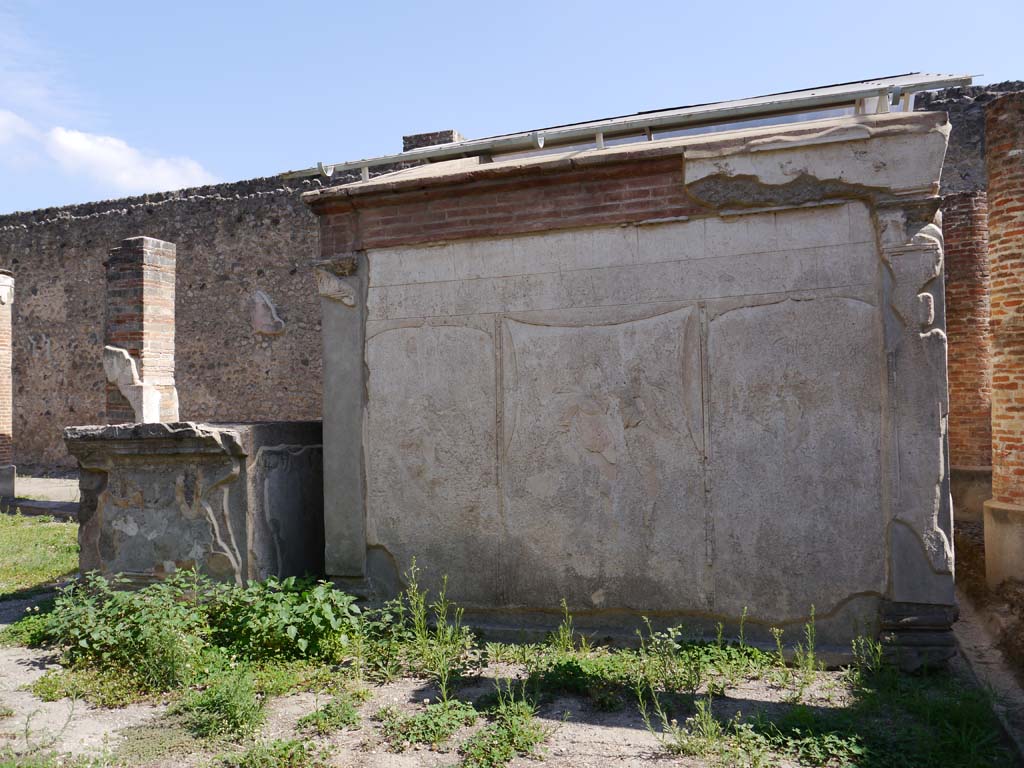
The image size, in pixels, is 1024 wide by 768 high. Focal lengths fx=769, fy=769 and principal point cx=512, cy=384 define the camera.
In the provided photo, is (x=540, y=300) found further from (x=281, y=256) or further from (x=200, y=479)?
(x=281, y=256)

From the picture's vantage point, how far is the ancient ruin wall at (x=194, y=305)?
553 inches

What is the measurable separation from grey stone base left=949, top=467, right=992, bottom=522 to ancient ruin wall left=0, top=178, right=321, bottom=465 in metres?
9.65

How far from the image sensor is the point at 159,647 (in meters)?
4.11

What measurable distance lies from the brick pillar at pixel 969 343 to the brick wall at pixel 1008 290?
83.0 inches

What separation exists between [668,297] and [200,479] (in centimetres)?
314

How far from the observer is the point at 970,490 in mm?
7801

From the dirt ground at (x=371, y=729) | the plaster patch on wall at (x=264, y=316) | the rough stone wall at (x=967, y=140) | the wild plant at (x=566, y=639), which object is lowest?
the dirt ground at (x=371, y=729)

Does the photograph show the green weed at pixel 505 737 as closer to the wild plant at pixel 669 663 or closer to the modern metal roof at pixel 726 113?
the wild plant at pixel 669 663

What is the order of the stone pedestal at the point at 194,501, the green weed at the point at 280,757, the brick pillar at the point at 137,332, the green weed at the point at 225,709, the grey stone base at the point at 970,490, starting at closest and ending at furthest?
the green weed at the point at 280,757, the green weed at the point at 225,709, the stone pedestal at the point at 194,501, the brick pillar at the point at 137,332, the grey stone base at the point at 970,490

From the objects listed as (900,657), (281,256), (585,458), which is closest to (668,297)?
(585,458)

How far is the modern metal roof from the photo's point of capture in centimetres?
462

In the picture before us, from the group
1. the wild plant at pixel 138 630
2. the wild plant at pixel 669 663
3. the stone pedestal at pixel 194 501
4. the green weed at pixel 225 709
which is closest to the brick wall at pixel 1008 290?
the wild plant at pixel 669 663

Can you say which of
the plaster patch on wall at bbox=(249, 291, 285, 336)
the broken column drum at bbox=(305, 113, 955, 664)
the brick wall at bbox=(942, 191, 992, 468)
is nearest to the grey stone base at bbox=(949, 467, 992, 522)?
the brick wall at bbox=(942, 191, 992, 468)

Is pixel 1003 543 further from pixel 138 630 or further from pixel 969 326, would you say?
pixel 138 630
